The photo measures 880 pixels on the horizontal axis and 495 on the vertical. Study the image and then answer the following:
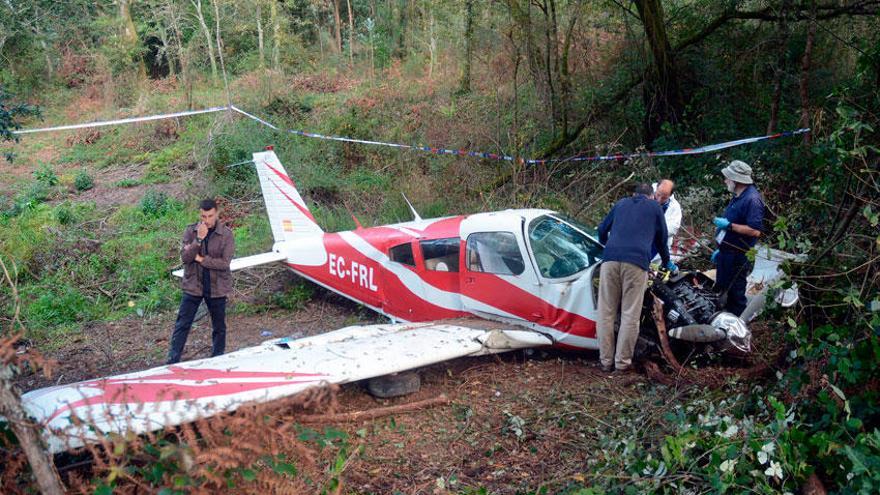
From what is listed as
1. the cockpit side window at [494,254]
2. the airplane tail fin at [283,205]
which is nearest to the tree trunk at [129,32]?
the airplane tail fin at [283,205]

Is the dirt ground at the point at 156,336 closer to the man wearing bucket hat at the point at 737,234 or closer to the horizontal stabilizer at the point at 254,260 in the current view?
the horizontal stabilizer at the point at 254,260

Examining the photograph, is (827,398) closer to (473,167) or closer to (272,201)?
(272,201)

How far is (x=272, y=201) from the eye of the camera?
958 cm

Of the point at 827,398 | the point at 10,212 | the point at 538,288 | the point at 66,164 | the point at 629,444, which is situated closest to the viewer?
the point at 827,398

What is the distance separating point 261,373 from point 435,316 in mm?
2624

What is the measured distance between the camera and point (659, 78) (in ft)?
39.6

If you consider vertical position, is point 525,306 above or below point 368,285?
above

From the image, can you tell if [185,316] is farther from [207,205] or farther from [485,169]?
[485,169]

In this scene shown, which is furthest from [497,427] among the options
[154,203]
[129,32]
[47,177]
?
[129,32]

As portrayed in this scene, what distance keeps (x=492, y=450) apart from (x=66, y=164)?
17480 millimetres

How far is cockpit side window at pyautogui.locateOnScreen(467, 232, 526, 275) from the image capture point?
21.9 ft

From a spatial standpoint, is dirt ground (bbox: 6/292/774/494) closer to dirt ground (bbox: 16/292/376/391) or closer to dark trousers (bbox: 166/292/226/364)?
dirt ground (bbox: 16/292/376/391)

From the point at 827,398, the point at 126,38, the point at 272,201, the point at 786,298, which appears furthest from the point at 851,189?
the point at 126,38

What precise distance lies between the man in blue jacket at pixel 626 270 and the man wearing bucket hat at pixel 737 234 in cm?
68
